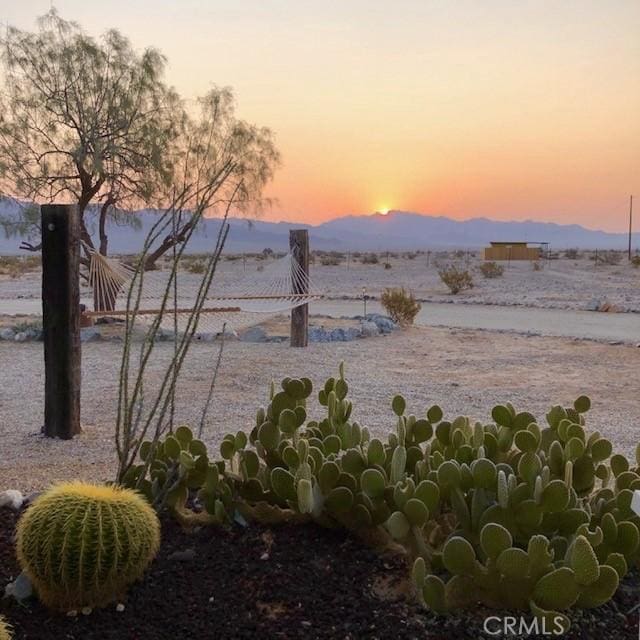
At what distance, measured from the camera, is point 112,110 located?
39.8 feet

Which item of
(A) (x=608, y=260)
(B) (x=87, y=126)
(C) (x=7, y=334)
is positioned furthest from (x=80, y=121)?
(A) (x=608, y=260)

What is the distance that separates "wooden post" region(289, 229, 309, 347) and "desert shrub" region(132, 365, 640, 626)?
5.61 meters

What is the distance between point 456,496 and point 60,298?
2972mm

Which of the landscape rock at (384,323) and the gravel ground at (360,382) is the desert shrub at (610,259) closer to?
the landscape rock at (384,323)

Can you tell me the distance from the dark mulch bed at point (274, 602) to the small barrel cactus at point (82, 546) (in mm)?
76

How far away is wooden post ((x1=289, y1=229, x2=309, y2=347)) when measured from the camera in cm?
832

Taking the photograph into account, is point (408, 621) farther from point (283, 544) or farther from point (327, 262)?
point (327, 262)

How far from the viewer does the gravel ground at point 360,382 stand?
4.26m

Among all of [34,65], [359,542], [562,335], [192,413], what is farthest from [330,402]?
[34,65]

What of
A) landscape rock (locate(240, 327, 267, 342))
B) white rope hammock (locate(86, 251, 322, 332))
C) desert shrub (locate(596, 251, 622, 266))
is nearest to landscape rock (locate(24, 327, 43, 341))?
white rope hammock (locate(86, 251, 322, 332))

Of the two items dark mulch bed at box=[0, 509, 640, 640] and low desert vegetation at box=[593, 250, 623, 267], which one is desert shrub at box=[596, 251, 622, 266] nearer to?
low desert vegetation at box=[593, 250, 623, 267]

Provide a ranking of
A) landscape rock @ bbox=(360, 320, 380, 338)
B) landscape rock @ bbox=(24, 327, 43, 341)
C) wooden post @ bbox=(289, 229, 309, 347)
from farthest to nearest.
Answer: landscape rock @ bbox=(360, 320, 380, 338), landscape rock @ bbox=(24, 327, 43, 341), wooden post @ bbox=(289, 229, 309, 347)

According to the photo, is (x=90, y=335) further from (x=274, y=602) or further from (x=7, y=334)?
(x=274, y=602)

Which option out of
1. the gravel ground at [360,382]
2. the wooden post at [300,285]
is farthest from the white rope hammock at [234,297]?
the gravel ground at [360,382]
